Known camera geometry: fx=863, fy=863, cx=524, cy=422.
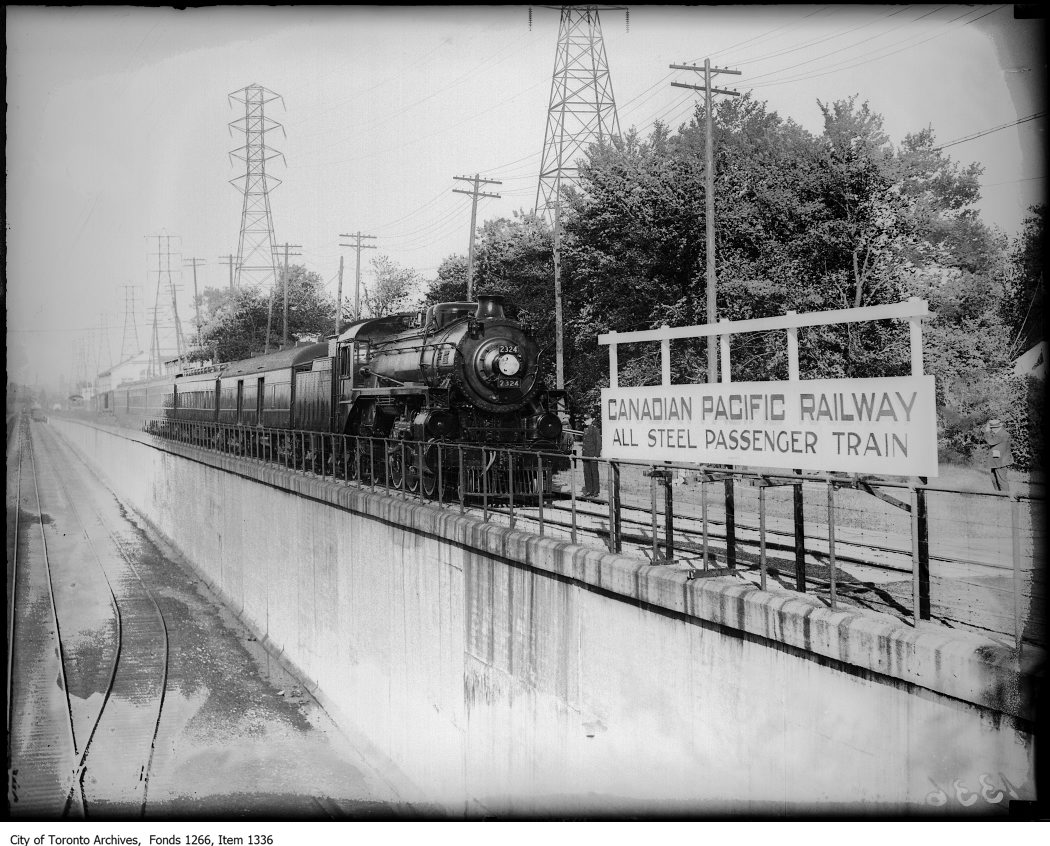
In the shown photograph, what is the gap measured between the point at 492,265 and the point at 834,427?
26.1m

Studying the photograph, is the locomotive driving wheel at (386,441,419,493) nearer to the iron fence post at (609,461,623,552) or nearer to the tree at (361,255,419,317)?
the iron fence post at (609,461,623,552)

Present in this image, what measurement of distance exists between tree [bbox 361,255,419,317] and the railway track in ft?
51.7

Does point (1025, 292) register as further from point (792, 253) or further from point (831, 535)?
point (831, 535)

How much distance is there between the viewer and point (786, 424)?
20.5 feet

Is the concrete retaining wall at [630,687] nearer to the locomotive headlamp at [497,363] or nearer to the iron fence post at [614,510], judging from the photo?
the iron fence post at [614,510]

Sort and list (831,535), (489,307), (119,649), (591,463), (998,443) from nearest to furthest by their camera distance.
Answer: (831,535) < (998,443) < (591,463) < (489,307) < (119,649)

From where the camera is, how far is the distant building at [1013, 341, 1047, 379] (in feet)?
35.7

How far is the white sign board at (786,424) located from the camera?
5.40 m

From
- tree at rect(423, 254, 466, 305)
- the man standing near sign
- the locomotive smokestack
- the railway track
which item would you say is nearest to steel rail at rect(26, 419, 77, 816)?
the railway track

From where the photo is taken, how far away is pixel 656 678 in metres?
6.84

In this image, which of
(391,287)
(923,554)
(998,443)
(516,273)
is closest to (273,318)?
(391,287)

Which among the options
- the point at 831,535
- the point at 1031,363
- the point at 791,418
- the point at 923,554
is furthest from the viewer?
the point at 1031,363

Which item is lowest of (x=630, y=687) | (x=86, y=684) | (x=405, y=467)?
(x=86, y=684)

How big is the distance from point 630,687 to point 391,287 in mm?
36196
